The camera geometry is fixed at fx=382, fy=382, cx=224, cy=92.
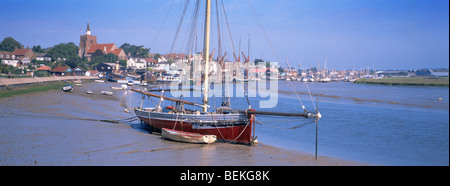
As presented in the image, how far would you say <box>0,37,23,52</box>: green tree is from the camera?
466 ft

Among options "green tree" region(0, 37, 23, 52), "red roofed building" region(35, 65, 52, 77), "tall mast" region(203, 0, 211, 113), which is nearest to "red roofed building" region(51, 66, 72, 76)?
"red roofed building" region(35, 65, 52, 77)

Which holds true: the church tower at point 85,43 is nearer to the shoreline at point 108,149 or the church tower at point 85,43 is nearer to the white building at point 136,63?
the white building at point 136,63

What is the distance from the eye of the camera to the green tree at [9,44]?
142000 mm

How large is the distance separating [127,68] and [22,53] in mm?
34240

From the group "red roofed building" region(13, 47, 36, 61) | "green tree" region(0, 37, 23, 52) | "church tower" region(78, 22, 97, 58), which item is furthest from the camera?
"church tower" region(78, 22, 97, 58)

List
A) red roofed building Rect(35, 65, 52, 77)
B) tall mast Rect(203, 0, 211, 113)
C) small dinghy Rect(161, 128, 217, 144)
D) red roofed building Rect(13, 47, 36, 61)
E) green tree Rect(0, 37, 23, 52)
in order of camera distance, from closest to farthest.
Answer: small dinghy Rect(161, 128, 217, 144)
tall mast Rect(203, 0, 211, 113)
red roofed building Rect(35, 65, 52, 77)
red roofed building Rect(13, 47, 36, 61)
green tree Rect(0, 37, 23, 52)

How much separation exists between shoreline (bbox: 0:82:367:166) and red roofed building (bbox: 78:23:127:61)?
13142cm

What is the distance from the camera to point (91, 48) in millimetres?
160000

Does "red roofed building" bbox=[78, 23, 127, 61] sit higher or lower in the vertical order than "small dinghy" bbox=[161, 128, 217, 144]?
higher

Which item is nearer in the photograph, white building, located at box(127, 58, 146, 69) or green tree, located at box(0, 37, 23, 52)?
green tree, located at box(0, 37, 23, 52)

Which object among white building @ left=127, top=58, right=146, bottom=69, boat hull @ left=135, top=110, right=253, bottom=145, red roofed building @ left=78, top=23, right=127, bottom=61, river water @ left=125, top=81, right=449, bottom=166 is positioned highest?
red roofed building @ left=78, top=23, right=127, bottom=61

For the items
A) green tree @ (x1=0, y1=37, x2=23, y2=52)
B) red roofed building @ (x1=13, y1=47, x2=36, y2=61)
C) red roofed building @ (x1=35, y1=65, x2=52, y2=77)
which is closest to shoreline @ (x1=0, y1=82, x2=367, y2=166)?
red roofed building @ (x1=35, y1=65, x2=52, y2=77)

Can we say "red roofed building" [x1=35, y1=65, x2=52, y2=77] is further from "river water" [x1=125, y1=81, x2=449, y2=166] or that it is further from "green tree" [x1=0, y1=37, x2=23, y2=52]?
"river water" [x1=125, y1=81, x2=449, y2=166]
